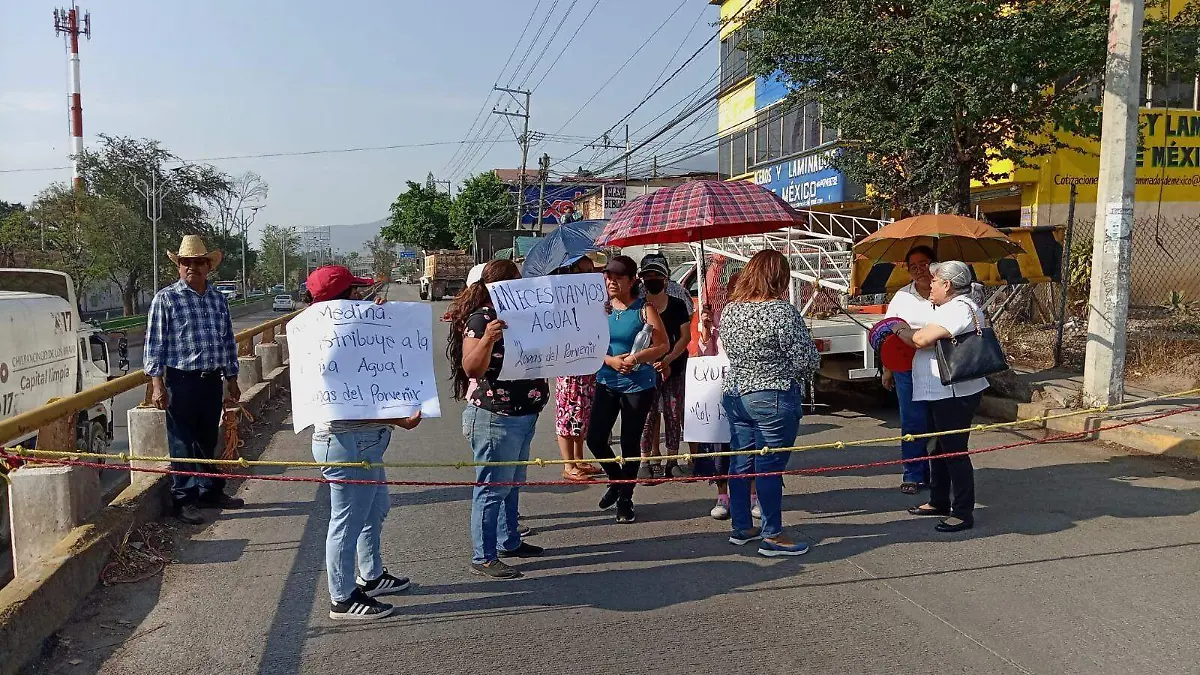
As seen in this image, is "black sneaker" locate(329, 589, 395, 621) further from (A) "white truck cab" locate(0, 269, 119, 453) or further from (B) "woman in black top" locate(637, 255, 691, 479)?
(A) "white truck cab" locate(0, 269, 119, 453)

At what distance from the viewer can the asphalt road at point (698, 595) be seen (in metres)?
3.78

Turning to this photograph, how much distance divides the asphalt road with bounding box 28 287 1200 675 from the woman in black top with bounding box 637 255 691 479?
0.43 meters

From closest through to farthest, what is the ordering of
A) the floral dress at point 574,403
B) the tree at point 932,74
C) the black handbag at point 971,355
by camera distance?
the black handbag at point 971,355, the floral dress at point 574,403, the tree at point 932,74

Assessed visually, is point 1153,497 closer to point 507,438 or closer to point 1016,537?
point 1016,537

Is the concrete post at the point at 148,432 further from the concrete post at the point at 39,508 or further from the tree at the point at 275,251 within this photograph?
the tree at the point at 275,251

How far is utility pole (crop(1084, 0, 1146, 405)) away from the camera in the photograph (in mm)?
7902

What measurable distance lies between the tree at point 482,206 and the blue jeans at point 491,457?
5956 cm

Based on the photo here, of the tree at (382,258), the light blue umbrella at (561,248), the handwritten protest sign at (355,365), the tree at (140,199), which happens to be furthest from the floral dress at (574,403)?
the tree at (382,258)

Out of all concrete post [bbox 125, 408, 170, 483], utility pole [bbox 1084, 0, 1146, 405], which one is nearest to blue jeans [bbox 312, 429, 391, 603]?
concrete post [bbox 125, 408, 170, 483]

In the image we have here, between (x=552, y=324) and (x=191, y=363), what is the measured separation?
8.83 feet

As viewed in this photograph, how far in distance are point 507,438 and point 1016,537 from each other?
3.14 meters

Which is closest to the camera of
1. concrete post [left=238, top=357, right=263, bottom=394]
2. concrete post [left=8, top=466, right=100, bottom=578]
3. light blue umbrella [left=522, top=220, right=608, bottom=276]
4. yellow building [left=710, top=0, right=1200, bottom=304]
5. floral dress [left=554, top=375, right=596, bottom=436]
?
concrete post [left=8, top=466, right=100, bottom=578]

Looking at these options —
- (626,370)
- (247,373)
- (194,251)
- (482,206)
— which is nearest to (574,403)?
(626,370)

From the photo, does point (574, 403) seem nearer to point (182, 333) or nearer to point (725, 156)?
point (182, 333)
